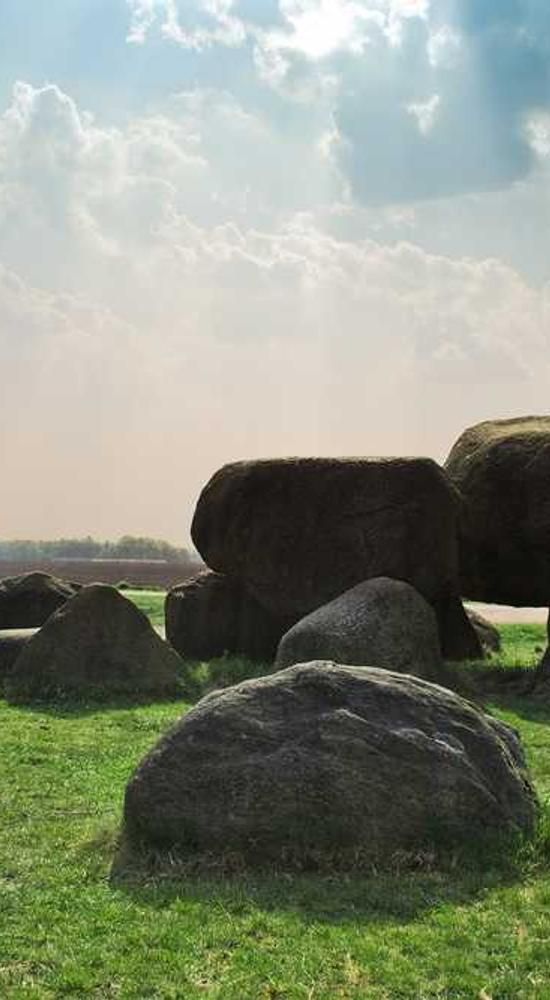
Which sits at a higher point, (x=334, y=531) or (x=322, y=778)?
(x=334, y=531)

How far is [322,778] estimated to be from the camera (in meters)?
8.36

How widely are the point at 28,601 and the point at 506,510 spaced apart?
10.6 meters

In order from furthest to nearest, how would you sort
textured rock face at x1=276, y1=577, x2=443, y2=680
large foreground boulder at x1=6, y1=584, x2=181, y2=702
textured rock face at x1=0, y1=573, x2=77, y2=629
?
textured rock face at x1=0, y1=573, x2=77, y2=629 → large foreground boulder at x1=6, y1=584, x2=181, y2=702 → textured rock face at x1=276, y1=577, x2=443, y2=680

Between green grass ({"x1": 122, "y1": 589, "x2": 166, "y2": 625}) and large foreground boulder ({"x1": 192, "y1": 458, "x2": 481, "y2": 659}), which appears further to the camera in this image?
green grass ({"x1": 122, "y1": 589, "x2": 166, "y2": 625})

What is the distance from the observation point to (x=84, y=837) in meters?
9.37

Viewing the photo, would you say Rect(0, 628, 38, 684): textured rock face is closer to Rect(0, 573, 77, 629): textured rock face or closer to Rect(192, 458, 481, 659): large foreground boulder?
Rect(0, 573, 77, 629): textured rock face

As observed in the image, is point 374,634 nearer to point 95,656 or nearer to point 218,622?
point 95,656

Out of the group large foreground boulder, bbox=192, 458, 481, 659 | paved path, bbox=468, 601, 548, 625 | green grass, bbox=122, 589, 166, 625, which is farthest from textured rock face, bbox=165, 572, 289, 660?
paved path, bbox=468, 601, 548, 625

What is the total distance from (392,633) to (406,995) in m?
12.0

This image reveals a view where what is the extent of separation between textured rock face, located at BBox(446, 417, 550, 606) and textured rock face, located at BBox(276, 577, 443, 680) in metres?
4.25

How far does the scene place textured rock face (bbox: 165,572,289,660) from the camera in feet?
77.0

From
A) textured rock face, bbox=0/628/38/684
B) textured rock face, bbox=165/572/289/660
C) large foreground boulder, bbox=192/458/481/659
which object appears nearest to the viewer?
textured rock face, bbox=0/628/38/684

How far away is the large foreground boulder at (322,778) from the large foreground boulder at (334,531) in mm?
12318

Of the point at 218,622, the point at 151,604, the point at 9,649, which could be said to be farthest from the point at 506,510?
the point at 151,604
